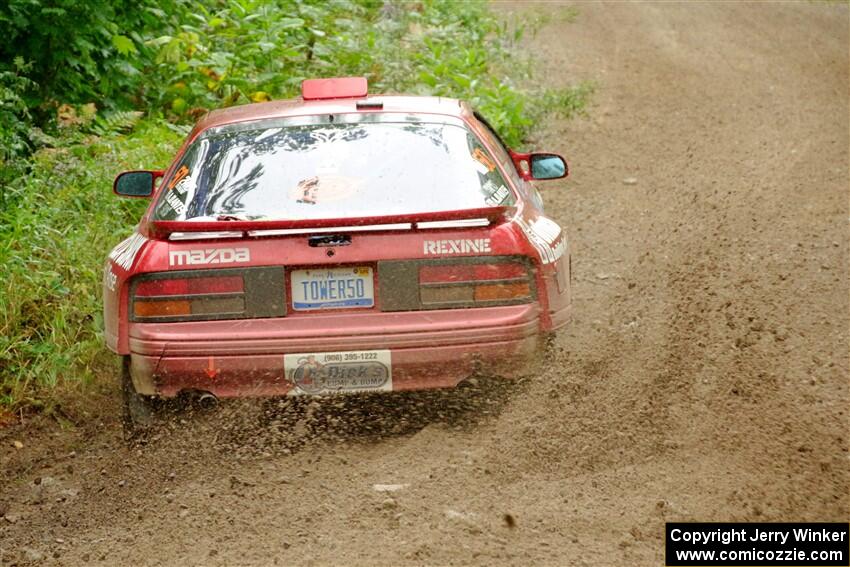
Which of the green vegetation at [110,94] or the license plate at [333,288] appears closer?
the license plate at [333,288]

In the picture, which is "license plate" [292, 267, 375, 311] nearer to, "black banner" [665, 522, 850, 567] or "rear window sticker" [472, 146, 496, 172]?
"rear window sticker" [472, 146, 496, 172]

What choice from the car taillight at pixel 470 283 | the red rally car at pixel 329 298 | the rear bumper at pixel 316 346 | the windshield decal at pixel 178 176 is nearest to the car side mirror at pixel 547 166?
the red rally car at pixel 329 298

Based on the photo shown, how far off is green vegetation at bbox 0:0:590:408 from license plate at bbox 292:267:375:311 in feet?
5.85

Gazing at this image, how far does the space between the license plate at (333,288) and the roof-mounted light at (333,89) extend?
152 cm

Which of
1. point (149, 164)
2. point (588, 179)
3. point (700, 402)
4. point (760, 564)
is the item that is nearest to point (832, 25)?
point (588, 179)

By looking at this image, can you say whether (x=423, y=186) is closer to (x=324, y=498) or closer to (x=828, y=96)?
(x=324, y=498)

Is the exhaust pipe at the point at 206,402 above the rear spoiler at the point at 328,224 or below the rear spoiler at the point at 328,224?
below

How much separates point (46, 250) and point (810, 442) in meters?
4.51

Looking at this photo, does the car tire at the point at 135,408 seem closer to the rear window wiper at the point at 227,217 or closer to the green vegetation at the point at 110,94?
the rear window wiper at the point at 227,217

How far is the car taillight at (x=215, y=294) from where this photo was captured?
450 centimetres

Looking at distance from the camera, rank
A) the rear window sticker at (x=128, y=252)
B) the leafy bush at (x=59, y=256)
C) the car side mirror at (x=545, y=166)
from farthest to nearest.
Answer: the car side mirror at (x=545, y=166)
the leafy bush at (x=59, y=256)
the rear window sticker at (x=128, y=252)

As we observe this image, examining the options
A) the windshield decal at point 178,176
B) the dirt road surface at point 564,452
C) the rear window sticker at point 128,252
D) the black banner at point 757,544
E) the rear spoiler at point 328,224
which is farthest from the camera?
the windshield decal at point 178,176

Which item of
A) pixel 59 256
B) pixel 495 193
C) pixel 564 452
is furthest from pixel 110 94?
pixel 564 452

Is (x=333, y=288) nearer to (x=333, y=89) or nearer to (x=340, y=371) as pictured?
(x=340, y=371)
